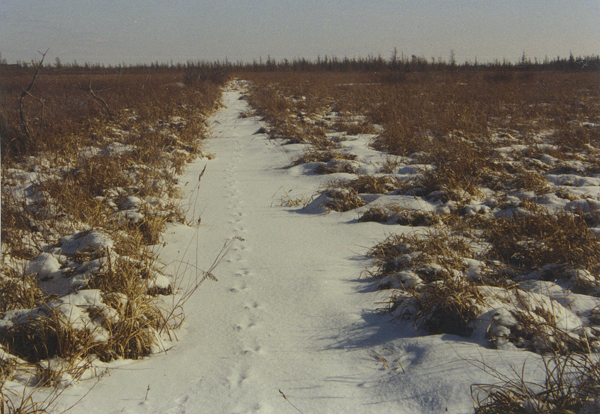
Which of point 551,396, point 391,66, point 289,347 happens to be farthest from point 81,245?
point 391,66

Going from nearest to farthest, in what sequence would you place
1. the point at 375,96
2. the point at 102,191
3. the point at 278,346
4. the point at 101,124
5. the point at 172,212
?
the point at 278,346 → the point at 172,212 → the point at 102,191 → the point at 101,124 → the point at 375,96

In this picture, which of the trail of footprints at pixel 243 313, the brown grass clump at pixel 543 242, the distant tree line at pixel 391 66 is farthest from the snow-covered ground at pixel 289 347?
the distant tree line at pixel 391 66

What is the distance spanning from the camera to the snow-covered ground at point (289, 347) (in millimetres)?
1746

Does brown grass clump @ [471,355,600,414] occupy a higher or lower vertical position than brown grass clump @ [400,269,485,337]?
higher

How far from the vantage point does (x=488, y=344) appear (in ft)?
6.68

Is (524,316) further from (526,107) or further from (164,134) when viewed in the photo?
Answer: (526,107)

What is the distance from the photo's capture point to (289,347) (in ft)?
7.37

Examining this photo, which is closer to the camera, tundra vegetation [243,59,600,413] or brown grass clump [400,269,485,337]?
tundra vegetation [243,59,600,413]

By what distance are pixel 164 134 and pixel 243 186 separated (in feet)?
10.5

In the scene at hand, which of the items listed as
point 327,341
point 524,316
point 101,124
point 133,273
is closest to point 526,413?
point 524,316

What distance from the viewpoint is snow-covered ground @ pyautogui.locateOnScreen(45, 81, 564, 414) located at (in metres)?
1.75

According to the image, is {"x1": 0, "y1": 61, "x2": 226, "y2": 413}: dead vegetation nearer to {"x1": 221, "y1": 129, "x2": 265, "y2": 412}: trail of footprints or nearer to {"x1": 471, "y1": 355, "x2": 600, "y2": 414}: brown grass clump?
{"x1": 221, "y1": 129, "x2": 265, "y2": 412}: trail of footprints

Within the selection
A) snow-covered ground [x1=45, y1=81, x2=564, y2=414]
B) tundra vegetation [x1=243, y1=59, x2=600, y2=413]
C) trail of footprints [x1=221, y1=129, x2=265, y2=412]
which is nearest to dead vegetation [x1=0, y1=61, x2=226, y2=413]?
snow-covered ground [x1=45, y1=81, x2=564, y2=414]

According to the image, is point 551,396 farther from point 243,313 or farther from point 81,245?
point 81,245
